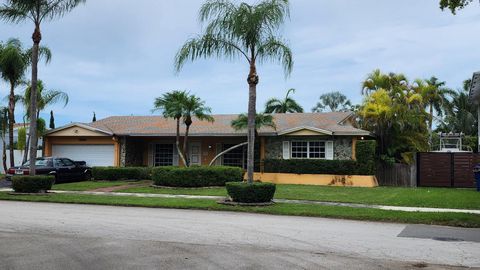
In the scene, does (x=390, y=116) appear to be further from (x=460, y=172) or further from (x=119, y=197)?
(x=119, y=197)

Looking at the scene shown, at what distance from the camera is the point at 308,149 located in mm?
26328

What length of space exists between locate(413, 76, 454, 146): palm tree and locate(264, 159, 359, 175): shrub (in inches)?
402

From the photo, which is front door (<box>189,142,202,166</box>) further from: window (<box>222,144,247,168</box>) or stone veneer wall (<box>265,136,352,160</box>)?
stone veneer wall (<box>265,136,352,160</box>)

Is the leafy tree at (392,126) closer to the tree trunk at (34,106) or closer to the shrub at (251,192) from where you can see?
the shrub at (251,192)

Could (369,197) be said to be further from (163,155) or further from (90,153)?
(90,153)

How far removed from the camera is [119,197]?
714 inches

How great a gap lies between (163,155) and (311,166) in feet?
32.0

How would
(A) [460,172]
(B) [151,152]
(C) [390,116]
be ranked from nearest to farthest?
1. (A) [460,172]
2. (C) [390,116]
3. (B) [151,152]

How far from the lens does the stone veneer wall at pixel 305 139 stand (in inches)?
999

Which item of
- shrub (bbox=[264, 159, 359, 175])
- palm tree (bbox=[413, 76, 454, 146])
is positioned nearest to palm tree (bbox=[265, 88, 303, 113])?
palm tree (bbox=[413, 76, 454, 146])

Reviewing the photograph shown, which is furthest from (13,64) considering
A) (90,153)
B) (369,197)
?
(369,197)

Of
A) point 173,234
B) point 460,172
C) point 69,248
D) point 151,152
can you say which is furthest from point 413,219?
point 151,152

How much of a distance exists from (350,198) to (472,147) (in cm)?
3238

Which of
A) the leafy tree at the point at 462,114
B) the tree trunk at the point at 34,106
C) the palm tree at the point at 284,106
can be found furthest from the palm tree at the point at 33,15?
the leafy tree at the point at 462,114
